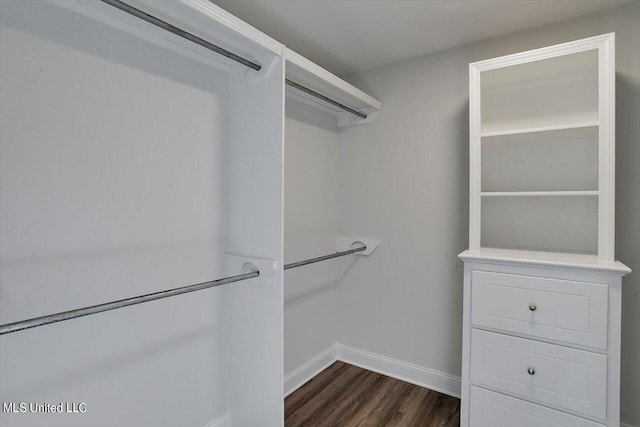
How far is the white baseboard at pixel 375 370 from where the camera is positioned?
2143 millimetres

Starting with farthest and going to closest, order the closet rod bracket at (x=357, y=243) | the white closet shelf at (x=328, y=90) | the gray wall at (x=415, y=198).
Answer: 1. the closet rod bracket at (x=357, y=243)
2. the gray wall at (x=415, y=198)
3. the white closet shelf at (x=328, y=90)

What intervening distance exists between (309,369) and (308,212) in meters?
1.11

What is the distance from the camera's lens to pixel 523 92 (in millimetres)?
1898

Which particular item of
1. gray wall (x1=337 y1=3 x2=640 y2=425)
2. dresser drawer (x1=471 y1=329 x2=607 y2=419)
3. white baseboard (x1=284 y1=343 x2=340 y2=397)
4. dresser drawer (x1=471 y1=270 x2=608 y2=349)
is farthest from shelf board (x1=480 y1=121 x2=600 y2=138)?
white baseboard (x1=284 y1=343 x2=340 y2=397)

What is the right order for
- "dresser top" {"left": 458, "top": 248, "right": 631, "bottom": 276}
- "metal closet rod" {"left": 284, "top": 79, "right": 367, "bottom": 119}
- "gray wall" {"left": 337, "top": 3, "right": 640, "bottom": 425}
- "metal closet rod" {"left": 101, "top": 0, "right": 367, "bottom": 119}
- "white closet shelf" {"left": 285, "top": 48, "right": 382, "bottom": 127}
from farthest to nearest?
"gray wall" {"left": 337, "top": 3, "right": 640, "bottom": 425}
"metal closet rod" {"left": 284, "top": 79, "right": 367, "bottom": 119}
"white closet shelf" {"left": 285, "top": 48, "right": 382, "bottom": 127}
"dresser top" {"left": 458, "top": 248, "right": 631, "bottom": 276}
"metal closet rod" {"left": 101, "top": 0, "right": 367, "bottom": 119}

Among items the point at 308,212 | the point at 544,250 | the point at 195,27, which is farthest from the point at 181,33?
the point at 544,250

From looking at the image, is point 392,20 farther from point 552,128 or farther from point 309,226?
point 309,226

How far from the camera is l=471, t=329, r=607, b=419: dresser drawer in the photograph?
143 centimetres

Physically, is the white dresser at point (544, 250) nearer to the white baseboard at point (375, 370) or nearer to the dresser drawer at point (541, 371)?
the dresser drawer at point (541, 371)

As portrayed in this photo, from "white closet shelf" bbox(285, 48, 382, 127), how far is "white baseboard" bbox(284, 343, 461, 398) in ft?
5.81

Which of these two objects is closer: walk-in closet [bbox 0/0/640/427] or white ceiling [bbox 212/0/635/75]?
walk-in closet [bbox 0/0/640/427]

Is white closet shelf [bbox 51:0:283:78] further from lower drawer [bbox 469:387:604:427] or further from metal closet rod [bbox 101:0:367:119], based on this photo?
lower drawer [bbox 469:387:604:427]

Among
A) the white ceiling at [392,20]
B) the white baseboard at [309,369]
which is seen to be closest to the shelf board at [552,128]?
the white ceiling at [392,20]

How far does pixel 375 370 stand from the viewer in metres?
2.42
